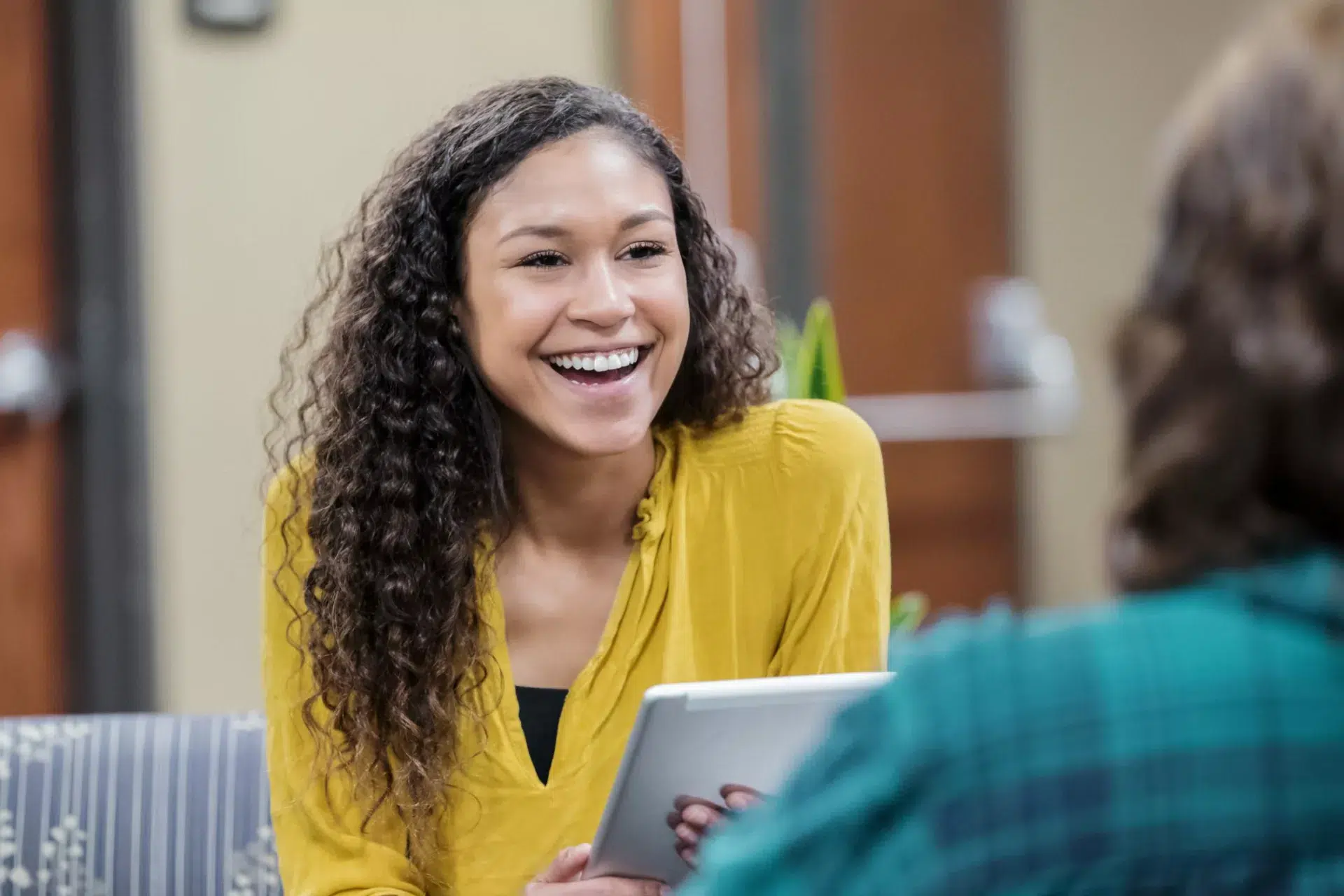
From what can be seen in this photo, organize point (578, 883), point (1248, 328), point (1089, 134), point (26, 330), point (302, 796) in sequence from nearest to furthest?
point (1248, 328), point (578, 883), point (302, 796), point (26, 330), point (1089, 134)

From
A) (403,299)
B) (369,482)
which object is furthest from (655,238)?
(369,482)

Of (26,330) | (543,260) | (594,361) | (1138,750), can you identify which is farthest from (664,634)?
(26,330)

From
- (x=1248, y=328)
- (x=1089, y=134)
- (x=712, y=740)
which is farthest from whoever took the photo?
(x=1089, y=134)

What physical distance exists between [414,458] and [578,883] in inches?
18.2

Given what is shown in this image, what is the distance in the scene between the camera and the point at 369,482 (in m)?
1.50

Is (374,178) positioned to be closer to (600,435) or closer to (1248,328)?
(600,435)

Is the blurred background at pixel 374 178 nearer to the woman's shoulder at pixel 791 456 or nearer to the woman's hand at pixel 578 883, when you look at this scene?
the woman's shoulder at pixel 791 456

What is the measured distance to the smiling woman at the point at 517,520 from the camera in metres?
1.45

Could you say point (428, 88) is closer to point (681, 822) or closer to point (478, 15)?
point (478, 15)

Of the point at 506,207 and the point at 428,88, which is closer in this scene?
the point at 506,207

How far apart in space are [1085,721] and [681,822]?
547mm

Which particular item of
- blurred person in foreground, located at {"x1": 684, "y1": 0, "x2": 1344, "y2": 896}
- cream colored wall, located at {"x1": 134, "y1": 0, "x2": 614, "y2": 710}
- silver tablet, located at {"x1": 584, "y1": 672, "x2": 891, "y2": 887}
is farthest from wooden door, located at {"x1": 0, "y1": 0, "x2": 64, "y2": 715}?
blurred person in foreground, located at {"x1": 684, "y1": 0, "x2": 1344, "y2": 896}

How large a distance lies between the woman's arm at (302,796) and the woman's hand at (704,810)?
400 millimetres

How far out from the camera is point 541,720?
149 centimetres
